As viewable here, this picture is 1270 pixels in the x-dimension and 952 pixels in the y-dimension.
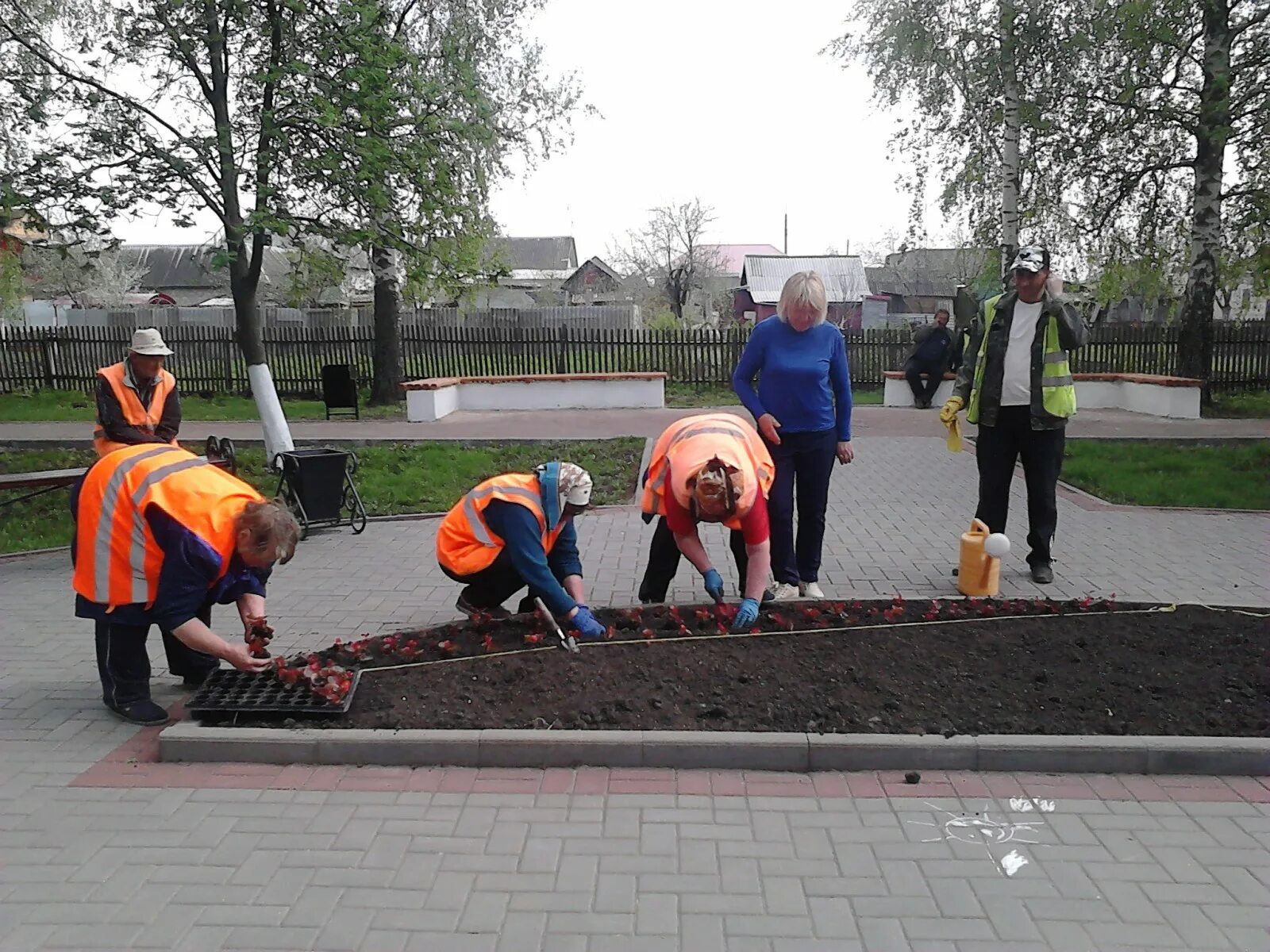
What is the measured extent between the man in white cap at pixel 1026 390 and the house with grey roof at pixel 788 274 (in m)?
35.1

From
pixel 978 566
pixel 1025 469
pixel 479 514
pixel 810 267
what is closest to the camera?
pixel 479 514

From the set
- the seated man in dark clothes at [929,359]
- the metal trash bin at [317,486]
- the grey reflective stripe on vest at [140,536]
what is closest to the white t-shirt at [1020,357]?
the grey reflective stripe on vest at [140,536]

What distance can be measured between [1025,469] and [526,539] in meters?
3.25

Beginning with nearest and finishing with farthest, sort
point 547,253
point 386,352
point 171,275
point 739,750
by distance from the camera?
point 739,750, point 386,352, point 171,275, point 547,253

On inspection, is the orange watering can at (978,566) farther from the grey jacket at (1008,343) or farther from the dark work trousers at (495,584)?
the dark work trousers at (495,584)

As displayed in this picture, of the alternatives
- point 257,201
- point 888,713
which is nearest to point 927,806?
point 888,713

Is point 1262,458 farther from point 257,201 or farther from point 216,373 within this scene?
point 216,373

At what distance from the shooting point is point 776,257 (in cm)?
4594

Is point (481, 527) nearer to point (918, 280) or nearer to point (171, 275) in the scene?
point (918, 280)

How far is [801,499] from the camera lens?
211 inches

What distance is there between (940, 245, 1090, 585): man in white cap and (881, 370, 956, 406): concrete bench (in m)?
10.4

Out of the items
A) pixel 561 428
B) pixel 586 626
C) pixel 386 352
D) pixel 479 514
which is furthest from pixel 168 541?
pixel 386 352

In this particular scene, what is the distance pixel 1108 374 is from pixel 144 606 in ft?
48.7

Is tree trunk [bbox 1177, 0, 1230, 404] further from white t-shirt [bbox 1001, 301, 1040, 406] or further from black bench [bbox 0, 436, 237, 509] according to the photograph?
black bench [bbox 0, 436, 237, 509]
